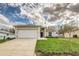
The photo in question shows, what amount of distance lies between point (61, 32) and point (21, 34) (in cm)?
60

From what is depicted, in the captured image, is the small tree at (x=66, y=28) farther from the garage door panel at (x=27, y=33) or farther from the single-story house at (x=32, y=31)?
the garage door panel at (x=27, y=33)

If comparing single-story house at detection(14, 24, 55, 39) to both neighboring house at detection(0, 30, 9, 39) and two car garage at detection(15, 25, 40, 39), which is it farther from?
neighboring house at detection(0, 30, 9, 39)

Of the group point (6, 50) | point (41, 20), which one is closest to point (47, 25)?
point (41, 20)

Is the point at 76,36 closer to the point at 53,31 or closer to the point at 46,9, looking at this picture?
the point at 53,31

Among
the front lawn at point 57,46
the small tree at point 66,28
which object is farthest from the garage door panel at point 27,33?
the small tree at point 66,28

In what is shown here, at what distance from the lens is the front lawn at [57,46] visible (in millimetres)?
2885

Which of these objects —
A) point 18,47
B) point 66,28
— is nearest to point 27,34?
point 18,47

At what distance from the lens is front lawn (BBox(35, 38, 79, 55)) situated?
9.46ft

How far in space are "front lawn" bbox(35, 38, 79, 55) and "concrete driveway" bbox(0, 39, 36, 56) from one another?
0.30 feet

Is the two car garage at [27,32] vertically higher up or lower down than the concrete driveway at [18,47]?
higher up

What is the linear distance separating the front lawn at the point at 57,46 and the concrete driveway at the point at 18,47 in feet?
0.30

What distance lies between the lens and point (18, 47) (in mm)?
2900

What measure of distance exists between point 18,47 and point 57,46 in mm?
566

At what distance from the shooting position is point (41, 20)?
2.93m
